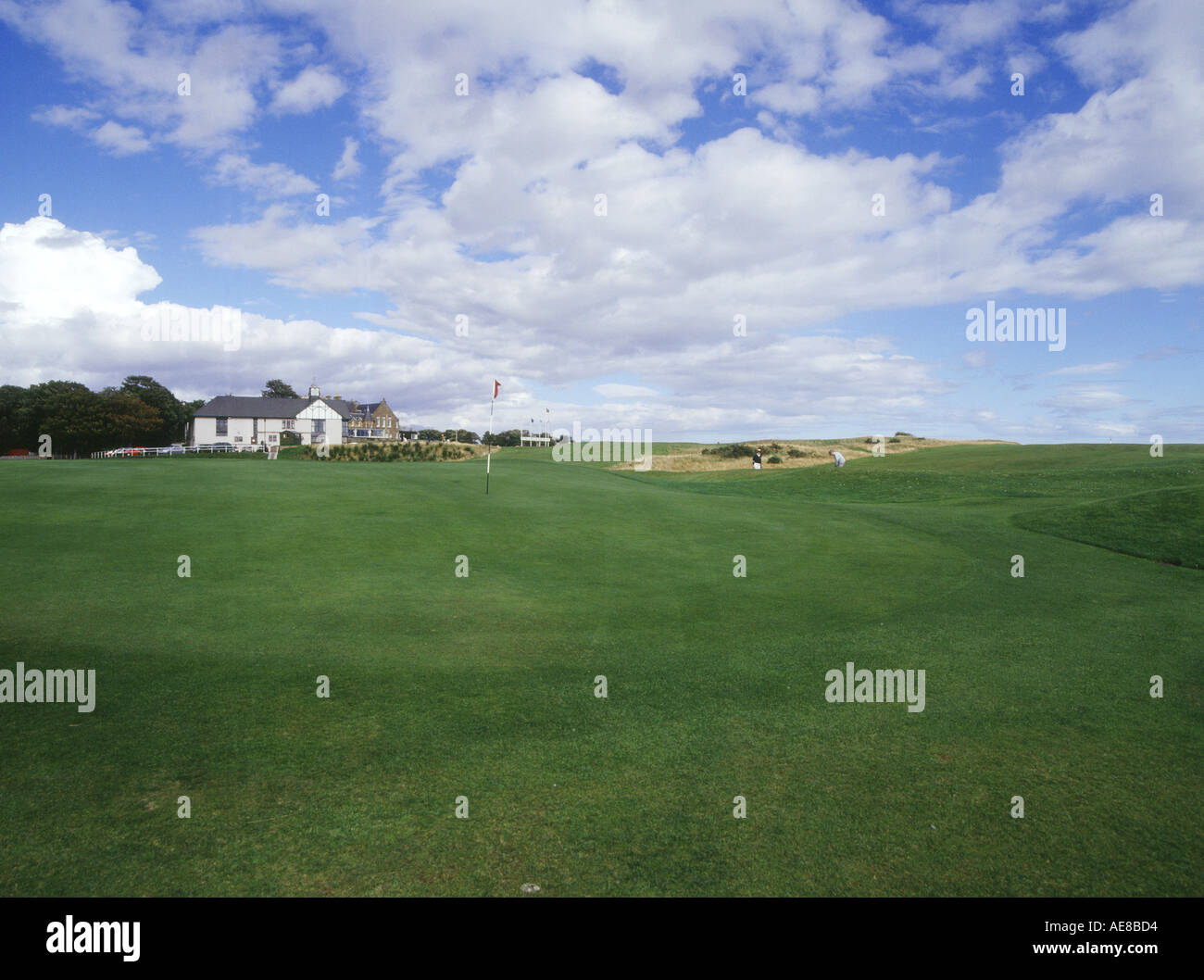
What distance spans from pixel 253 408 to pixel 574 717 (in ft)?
364

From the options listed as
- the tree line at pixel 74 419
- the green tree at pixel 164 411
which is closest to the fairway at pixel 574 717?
the tree line at pixel 74 419

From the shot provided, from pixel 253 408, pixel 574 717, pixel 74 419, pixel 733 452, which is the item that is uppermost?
pixel 253 408

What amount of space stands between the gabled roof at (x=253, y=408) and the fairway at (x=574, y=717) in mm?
91587

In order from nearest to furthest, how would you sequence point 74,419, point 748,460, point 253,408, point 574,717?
point 574,717, point 748,460, point 74,419, point 253,408

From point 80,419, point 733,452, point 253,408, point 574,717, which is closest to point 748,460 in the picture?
point 733,452

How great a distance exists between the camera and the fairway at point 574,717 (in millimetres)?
5207

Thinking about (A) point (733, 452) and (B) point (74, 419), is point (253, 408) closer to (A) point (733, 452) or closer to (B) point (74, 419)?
(B) point (74, 419)

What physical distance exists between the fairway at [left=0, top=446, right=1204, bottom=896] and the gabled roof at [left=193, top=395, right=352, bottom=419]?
91587 mm

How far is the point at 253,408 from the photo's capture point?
4070 inches

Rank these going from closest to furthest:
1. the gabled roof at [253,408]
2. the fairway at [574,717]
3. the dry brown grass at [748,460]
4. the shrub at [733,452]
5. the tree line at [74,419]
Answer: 1. the fairway at [574,717]
2. the dry brown grass at [748,460]
3. the shrub at [733,452]
4. the tree line at [74,419]
5. the gabled roof at [253,408]

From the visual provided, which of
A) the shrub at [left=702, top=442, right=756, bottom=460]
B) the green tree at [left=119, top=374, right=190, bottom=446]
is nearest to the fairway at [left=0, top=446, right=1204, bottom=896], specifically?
the shrub at [left=702, top=442, right=756, bottom=460]

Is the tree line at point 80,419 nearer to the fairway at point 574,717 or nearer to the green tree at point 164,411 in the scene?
the green tree at point 164,411
